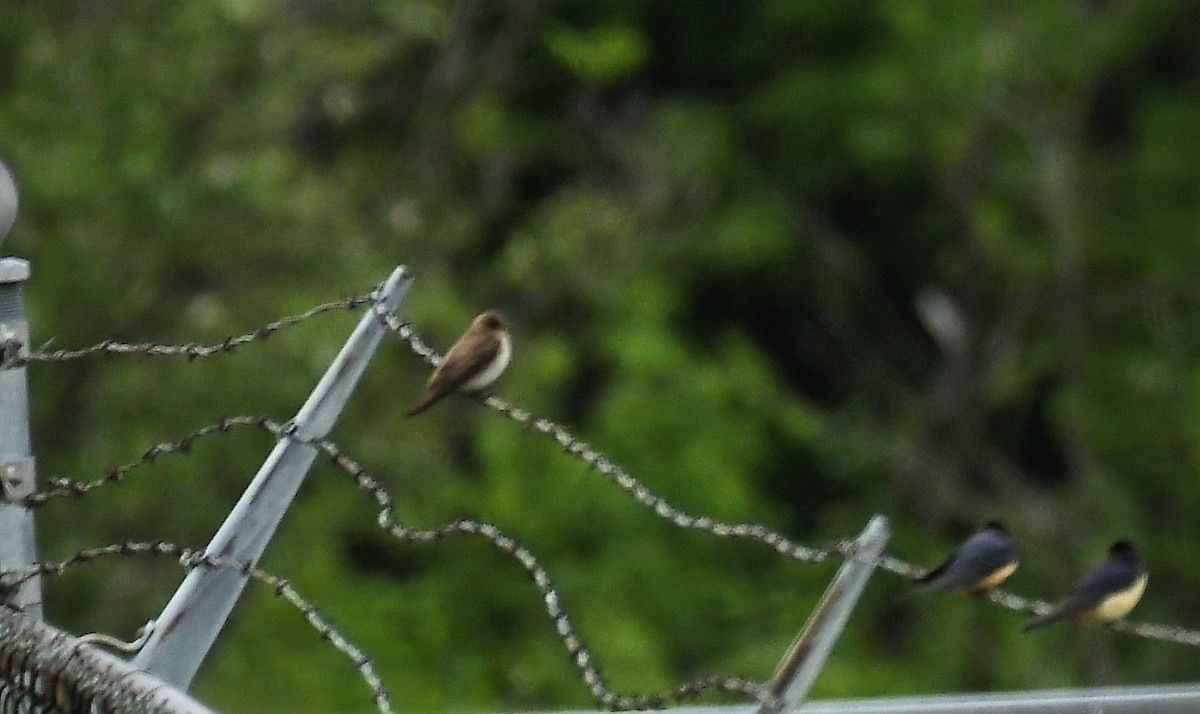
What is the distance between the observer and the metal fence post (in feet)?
10.8

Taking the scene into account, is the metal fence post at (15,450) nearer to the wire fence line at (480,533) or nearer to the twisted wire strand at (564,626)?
the wire fence line at (480,533)

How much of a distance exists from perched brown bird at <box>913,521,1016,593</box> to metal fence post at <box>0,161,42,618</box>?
2131 millimetres

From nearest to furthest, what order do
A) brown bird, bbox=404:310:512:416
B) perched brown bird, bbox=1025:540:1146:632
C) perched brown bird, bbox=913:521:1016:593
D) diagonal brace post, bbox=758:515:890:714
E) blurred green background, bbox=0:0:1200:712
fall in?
diagonal brace post, bbox=758:515:890:714 → perched brown bird, bbox=913:521:1016:593 → perched brown bird, bbox=1025:540:1146:632 → brown bird, bbox=404:310:512:416 → blurred green background, bbox=0:0:1200:712

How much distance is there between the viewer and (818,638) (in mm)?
2436

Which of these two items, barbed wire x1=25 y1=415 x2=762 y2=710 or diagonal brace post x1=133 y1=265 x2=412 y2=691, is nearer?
barbed wire x1=25 y1=415 x2=762 y2=710

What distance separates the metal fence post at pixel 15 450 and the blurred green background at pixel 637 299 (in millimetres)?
6456

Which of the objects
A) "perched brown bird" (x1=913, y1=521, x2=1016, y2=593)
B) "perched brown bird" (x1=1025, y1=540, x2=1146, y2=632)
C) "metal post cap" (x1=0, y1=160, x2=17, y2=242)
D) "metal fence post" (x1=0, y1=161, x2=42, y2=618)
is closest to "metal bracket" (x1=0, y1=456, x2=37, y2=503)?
"metal fence post" (x1=0, y1=161, x2=42, y2=618)

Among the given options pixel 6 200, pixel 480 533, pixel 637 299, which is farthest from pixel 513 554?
pixel 637 299

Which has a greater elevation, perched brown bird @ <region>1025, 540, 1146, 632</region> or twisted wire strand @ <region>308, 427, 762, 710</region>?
twisted wire strand @ <region>308, 427, 762, 710</region>

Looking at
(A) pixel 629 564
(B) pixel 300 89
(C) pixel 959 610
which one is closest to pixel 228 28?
(B) pixel 300 89

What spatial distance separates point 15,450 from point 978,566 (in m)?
2.38

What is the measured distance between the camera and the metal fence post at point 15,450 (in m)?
3.29

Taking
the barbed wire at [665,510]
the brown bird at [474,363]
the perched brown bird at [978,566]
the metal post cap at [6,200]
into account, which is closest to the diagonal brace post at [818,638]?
the barbed wire at [665,510]

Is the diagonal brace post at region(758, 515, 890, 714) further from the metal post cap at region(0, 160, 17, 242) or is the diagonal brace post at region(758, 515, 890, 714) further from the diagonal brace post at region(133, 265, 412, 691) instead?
the metal post cap at region(0, 160, 17, 242)
